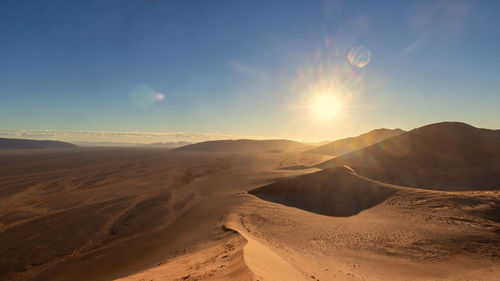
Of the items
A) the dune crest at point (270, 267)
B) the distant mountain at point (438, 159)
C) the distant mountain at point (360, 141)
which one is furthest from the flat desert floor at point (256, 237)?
the distant mountain at point (360, 141)

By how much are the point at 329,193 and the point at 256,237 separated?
400 inches

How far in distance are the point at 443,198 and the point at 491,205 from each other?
7.19 feet

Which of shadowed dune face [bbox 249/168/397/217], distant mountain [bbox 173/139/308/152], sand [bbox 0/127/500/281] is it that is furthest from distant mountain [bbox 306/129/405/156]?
sand [bbox 0/127/500/281]

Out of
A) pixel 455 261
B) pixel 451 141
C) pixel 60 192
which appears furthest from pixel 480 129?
pixel 60 192

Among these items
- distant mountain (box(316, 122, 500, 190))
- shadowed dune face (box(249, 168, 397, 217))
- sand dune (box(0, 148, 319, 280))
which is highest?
distant mountain (box(316, 122, 500, 190))

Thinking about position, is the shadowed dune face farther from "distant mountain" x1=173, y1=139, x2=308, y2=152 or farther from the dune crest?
"distant mountain" x1=173, y1=139, x2=308, y2=152

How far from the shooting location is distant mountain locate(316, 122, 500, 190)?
24797 millimetres

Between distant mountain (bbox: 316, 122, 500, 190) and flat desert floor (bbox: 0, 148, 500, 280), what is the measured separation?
36.9 ft

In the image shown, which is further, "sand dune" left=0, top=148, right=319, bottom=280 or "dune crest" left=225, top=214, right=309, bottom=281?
"sand dune" left=0, top=148, right=319, bottom=280

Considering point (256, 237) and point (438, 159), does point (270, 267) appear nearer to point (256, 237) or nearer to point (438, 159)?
point (256, 237)

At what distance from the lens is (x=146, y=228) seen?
1295cm

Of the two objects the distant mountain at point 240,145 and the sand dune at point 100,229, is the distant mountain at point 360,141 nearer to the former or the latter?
the distant mountain at point 240,145

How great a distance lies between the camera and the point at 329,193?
59.1ft

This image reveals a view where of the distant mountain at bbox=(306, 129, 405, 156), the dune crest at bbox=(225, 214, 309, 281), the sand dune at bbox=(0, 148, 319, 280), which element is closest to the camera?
the dune crest at bbox=(225, 214, 309, 281)
